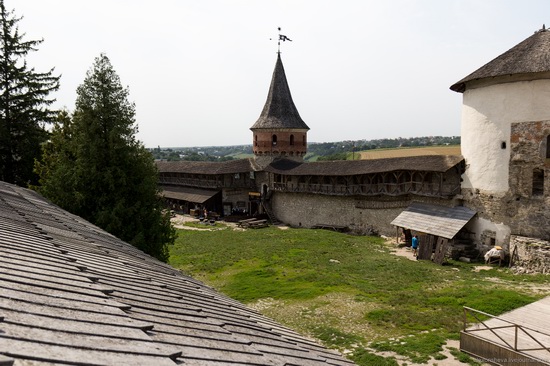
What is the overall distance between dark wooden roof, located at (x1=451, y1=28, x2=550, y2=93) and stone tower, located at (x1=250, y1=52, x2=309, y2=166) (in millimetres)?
20857

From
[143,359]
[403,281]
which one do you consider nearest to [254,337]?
[143,359]

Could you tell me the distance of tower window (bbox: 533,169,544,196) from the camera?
19641 mm

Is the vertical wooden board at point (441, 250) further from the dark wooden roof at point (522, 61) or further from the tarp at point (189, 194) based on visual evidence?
the tarp at point (189, 194)

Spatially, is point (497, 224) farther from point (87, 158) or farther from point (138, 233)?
point (87, 158)

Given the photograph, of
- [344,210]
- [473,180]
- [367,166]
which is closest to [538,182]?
[473,180]

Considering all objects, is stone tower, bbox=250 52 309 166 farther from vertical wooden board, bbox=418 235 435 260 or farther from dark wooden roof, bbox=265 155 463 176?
vertical wooden board, bbox=418 235 435 260

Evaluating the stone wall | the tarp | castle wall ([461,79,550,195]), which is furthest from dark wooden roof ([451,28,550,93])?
the tarp

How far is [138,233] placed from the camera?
14.1m

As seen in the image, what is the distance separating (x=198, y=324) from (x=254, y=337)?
715mm

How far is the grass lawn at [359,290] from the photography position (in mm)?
11492

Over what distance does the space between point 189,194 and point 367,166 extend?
22.2m

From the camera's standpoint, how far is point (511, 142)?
20266 millimetres

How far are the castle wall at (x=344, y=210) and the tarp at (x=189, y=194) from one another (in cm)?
736

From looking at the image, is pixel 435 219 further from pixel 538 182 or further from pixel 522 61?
pixel 522 61
